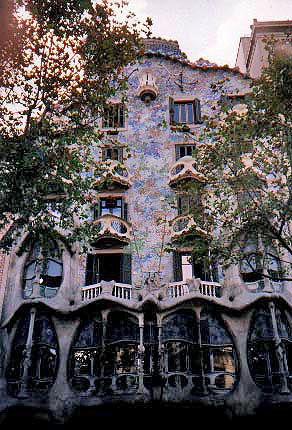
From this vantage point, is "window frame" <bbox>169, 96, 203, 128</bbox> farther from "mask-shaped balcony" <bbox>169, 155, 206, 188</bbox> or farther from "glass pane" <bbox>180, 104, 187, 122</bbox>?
"mask-shaped balcony" <bbox>169, 155, 206, 188</bbox>

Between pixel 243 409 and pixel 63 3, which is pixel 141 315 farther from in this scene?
pixel 63 3

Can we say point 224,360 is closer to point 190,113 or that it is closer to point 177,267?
point 177,267

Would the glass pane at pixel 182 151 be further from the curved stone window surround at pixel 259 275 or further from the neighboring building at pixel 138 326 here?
the curved stone window surround at pixel 259 275

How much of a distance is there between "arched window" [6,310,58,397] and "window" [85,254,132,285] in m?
3.23

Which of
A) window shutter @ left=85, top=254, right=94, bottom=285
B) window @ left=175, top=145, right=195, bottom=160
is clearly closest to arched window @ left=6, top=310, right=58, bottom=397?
window shutter @ left=85, top=254, right=94, bottom=285

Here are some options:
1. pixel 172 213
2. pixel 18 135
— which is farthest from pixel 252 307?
pixel 18 135

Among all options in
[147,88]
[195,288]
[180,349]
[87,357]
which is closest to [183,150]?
[147,88]

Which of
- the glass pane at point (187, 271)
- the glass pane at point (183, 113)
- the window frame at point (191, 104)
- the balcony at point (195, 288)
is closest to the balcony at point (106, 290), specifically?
the balcony at point (195, 288)

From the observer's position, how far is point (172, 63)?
2942 centimetres

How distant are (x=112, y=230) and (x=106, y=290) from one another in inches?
143

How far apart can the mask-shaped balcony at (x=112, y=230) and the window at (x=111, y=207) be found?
1011mm

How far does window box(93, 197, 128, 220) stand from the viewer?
23875 millimetres

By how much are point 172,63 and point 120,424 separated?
23.0 meters

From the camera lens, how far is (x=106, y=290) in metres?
19.8
